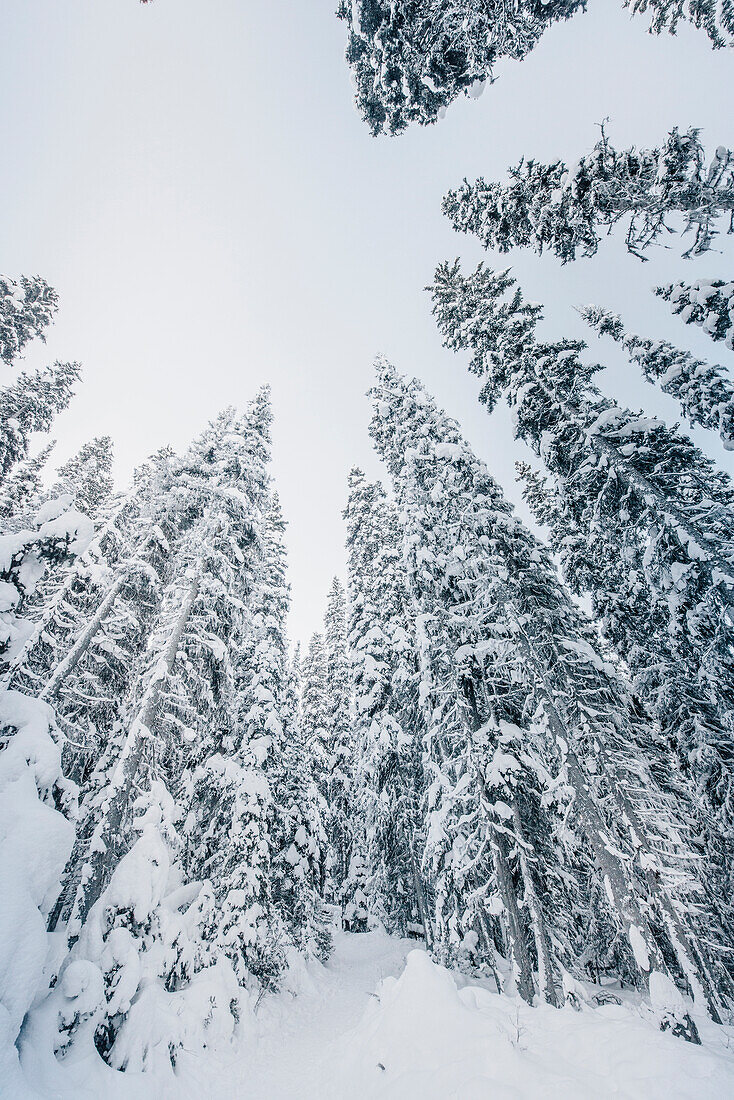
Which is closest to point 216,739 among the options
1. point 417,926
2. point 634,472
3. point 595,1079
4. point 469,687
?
point 469,687

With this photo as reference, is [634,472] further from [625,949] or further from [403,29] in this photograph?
[625,949]

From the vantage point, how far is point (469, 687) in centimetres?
1195

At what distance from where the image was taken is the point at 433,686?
1288 centimetres

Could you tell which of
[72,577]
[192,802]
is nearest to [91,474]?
[72,577]

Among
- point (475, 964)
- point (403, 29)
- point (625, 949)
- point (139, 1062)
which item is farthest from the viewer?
point (475, 964)

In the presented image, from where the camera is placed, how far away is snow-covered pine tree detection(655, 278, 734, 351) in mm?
8883

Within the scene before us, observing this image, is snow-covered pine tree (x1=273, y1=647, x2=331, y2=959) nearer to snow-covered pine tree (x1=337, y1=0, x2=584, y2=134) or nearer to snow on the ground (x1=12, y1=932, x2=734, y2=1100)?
snow on the ground (x1=12, y1=932, x2=734, y2=1100)

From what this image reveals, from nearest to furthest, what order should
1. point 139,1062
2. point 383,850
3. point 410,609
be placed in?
point 139,1062
point 410,609
point 383,850

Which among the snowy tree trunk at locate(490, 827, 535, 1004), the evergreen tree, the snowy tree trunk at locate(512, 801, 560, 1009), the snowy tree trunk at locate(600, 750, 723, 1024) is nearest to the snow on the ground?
the snowy tree trunk at locate(600, 750, 723, 1024)

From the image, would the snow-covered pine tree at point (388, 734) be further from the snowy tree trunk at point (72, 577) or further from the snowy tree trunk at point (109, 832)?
the snowy tree trunk at point (72, 577)

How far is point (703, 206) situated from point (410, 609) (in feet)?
41.0

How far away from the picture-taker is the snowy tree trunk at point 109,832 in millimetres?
9852

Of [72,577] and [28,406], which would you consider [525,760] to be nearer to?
[72,577]

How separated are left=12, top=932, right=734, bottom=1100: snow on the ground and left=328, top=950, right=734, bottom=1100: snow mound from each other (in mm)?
17
